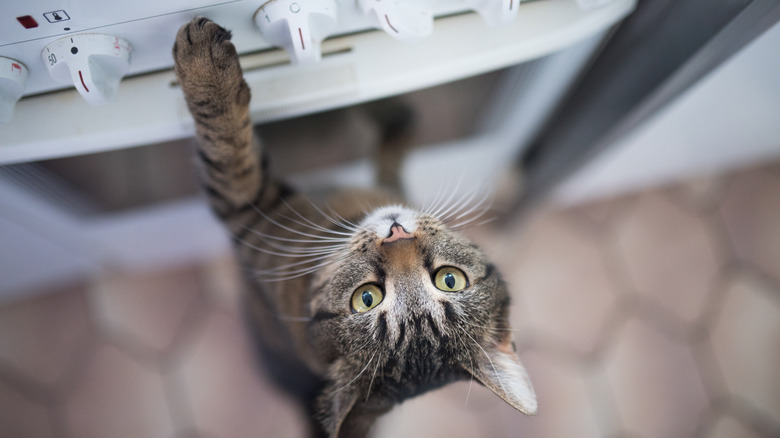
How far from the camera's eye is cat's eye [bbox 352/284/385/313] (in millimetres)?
664

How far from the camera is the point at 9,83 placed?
0.40 meters

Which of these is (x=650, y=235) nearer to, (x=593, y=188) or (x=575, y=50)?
(x=593, y=188)

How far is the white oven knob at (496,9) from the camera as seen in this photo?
0.42m

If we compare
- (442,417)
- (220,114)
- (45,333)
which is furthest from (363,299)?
(45,333)

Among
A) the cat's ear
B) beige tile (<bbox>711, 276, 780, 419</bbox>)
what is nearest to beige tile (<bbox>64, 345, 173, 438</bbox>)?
the cat's ear

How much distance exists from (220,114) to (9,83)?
196 mm

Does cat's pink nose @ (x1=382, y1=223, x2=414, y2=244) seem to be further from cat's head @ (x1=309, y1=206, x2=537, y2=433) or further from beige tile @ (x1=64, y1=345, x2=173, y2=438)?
beige tile @ (x1=64, y1=345, x2=173, y2=438)

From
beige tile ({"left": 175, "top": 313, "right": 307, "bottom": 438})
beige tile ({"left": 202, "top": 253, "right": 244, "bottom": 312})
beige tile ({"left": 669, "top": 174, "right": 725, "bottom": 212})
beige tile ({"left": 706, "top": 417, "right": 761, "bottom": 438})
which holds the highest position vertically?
beige tile ({"left": 202, "top": 253, "right": 244, "bottom": 312})

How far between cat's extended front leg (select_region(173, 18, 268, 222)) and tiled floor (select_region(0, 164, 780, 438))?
2.26ft

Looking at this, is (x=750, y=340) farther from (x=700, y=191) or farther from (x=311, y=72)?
(x=311, y=72)

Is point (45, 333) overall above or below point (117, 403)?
above

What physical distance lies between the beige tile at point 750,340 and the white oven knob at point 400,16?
1384 mm

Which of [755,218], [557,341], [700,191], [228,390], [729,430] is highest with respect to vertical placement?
[700,191]

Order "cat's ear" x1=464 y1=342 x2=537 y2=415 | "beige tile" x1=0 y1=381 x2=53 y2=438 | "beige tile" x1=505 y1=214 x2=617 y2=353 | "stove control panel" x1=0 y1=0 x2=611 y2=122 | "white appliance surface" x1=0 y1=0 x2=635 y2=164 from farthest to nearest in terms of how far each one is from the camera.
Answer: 1. "beige tile" x1=505 y1=214 x2=617 y2=353
2. "beige tile" x1=0 y1=381 x2=53 y2=438
3. "cat's ear" x1=464 y1=342 x2=537 y2=415
4. "white appliance surface" x1=0 y1=0 x2=635 y2=164
5. "stove control panel" x1=0 y1=0 x2=611 y2=122
